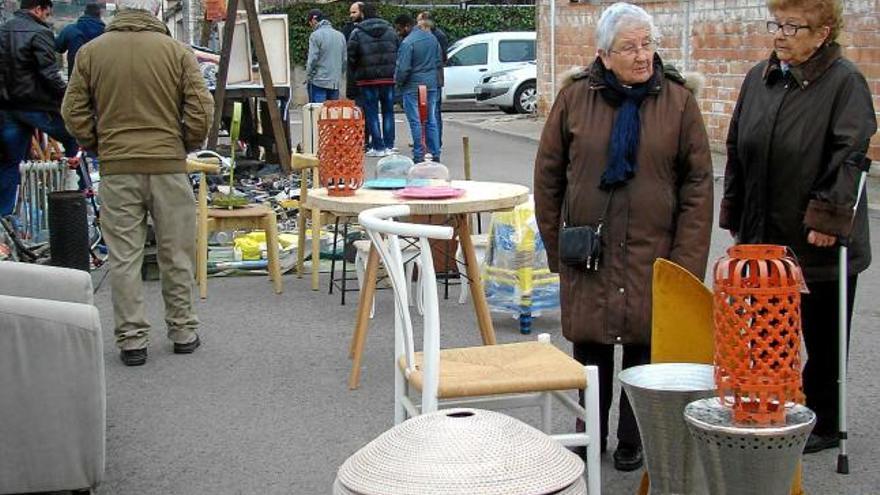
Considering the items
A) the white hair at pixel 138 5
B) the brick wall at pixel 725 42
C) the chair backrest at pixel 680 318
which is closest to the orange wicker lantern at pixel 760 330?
the chair backrest at pixel 680 318

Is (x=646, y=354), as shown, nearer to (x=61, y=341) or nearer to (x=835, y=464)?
(x=835, y=464)

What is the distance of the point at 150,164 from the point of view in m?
6.89

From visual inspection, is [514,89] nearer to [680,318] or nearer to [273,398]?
[273,398]

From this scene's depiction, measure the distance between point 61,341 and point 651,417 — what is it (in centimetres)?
213

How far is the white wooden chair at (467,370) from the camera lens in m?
4.34

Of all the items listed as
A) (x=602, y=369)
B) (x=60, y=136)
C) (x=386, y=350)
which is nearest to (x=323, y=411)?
(x=386, y=350)

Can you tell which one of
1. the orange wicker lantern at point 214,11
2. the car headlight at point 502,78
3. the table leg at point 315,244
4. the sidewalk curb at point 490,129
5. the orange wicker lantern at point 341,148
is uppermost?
the orange wicker lantern at point 214,11

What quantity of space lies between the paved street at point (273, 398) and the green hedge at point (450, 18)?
76.9ft

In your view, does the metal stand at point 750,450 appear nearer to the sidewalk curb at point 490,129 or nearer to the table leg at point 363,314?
the table leg at point 363,314

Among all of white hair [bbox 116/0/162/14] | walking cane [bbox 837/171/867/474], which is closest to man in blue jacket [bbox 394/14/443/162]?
white hair [bbox 116/0/162/14]

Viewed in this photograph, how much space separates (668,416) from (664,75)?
138cm

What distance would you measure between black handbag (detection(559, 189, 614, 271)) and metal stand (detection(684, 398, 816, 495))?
1318 mm

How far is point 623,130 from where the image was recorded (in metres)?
4.64

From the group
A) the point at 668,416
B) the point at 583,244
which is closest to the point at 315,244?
the point at 583,244
